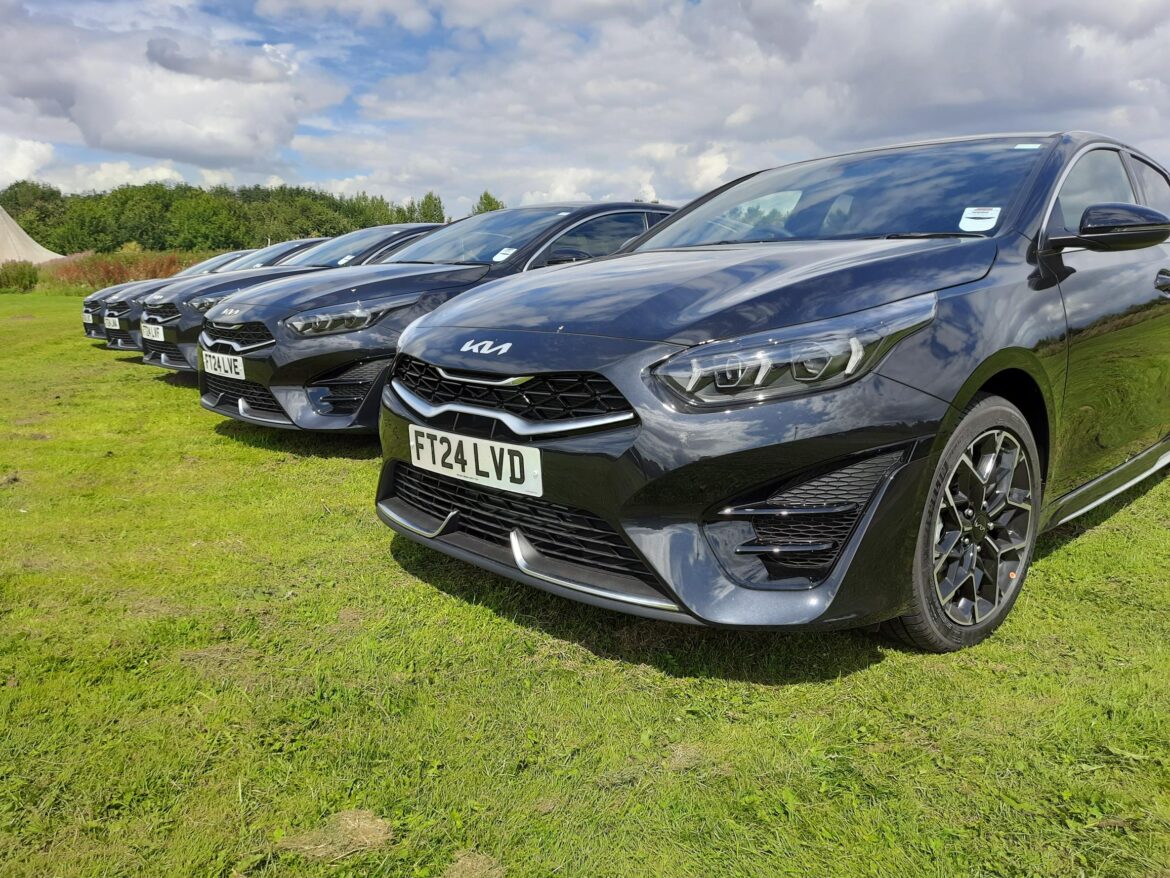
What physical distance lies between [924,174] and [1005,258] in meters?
0.66

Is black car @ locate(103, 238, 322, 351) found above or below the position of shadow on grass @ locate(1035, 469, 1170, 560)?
above

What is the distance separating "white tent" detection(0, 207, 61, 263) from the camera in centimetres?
3881

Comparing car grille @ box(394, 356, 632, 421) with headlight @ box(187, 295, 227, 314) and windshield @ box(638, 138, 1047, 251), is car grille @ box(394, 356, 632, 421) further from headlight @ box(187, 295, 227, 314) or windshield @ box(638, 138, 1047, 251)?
headlight @ box(187, 295, 227, 314)

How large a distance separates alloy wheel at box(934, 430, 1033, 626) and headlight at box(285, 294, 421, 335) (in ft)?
10.4

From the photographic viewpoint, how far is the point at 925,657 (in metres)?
2.30

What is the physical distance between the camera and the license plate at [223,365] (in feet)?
15.3

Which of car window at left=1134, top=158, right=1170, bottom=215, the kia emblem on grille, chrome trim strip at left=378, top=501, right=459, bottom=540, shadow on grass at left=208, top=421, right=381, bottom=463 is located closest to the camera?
the kia emblem on grille

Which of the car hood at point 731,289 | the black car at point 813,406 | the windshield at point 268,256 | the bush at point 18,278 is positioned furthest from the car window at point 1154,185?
the bush at point 18,278

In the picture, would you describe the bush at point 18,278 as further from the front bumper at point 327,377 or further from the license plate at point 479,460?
the license plate at point 479,460

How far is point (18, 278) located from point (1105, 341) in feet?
90.7

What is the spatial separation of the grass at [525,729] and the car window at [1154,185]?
1506mm

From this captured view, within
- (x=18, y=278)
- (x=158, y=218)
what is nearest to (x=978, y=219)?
(x=18, y=278)

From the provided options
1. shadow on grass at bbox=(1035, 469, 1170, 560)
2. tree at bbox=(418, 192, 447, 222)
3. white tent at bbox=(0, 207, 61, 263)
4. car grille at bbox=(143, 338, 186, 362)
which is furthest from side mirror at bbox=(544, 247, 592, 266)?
→ tree at bbox=(418, 192, 447, 222)

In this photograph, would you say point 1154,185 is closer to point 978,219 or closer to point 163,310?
point 978,219
